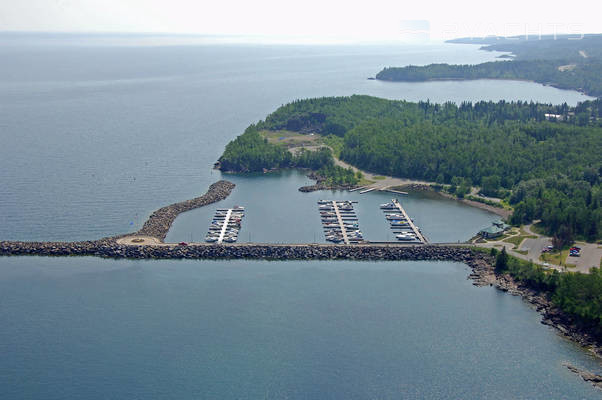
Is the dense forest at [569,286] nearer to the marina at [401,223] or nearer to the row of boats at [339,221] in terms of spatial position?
the marina at [401,223]

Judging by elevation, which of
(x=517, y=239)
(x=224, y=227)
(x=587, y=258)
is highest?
(x=224, y=227)

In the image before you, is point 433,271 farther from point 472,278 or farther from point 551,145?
point 551,145

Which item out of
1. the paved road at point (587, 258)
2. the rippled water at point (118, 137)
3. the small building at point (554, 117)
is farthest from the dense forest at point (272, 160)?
the small building at point (554, 117)

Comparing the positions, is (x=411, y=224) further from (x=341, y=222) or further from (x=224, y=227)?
(x=224, y=227)

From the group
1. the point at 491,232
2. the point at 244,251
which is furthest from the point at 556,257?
the point at 244,251

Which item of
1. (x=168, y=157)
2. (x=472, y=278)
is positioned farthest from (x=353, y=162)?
(x=472, y=278)

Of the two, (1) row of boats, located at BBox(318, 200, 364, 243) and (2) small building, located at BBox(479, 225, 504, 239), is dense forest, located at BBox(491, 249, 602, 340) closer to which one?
(2) small building, located at BBox(479, 225, 504, 239)
